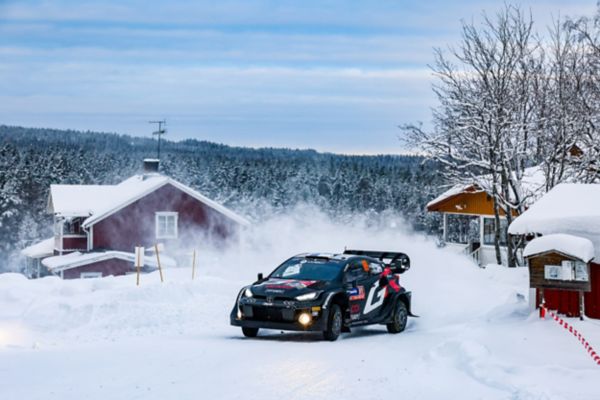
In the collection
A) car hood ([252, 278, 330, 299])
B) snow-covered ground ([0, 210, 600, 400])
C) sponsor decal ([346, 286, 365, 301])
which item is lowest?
snow-covered ground ([0, 210, 600, 400])

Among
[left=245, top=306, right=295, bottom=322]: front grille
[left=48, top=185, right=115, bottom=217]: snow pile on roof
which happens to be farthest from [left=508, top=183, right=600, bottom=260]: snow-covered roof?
[left=48, top=185, right=115, bottom=217]: snow pile on roof

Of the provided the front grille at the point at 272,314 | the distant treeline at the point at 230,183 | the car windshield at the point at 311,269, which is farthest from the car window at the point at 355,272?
the distant treeline at the point at 230,183

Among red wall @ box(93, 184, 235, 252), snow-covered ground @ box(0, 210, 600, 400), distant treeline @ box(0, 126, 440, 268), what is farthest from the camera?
distant treeline @ box(0, 126, 440, 268)

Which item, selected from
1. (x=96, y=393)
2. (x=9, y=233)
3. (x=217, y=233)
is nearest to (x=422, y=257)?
(x=217, y=233)

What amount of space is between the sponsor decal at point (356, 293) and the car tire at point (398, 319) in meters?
1.20

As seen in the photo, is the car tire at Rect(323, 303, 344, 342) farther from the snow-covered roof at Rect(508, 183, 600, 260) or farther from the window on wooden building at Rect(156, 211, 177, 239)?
the window on wooden building at Rect(156, 211, 177, 239)

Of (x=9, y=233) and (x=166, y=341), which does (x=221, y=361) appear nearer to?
(x=166, y=341)

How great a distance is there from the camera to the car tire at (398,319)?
16.2m

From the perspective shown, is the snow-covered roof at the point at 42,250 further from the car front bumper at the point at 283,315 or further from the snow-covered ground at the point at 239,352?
the car front bumper at the point at 283,315

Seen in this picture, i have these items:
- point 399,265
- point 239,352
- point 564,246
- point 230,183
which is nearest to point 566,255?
point 564,246

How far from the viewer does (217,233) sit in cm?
4638

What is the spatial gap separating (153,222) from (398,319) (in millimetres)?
30143

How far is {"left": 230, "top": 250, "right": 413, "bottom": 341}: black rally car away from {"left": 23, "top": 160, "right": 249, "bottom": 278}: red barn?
1052 inches

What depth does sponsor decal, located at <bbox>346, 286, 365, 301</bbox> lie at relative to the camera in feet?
49.0
